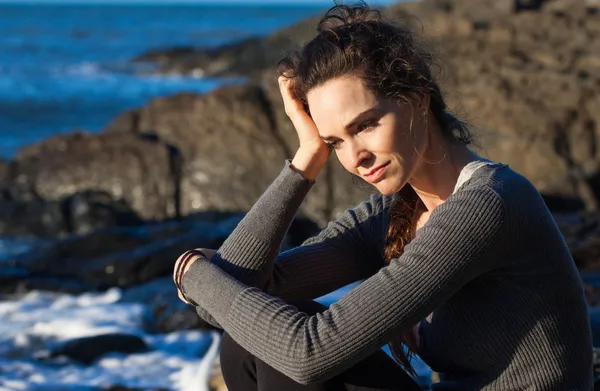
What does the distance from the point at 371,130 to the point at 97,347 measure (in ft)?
12.9

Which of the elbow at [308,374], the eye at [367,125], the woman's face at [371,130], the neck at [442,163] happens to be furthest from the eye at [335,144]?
the elbow at [308,374]

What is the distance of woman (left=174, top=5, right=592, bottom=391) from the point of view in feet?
7.88

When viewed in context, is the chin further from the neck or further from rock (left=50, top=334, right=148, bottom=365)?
rock (left=50, top=334, right=148, bottom=365)

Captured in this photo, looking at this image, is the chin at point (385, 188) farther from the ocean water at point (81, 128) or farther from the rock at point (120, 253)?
the rock at point (120, 253)

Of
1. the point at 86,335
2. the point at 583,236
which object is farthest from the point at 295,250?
the point at 583,236

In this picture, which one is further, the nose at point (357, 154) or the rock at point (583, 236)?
the rock at point (583, 236)

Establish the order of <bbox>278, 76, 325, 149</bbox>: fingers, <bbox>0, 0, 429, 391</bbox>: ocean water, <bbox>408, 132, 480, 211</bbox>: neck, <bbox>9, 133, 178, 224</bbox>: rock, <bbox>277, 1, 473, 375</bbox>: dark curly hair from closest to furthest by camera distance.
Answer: <bbox>277, 1, 473, 375</bbox>: dark curly hair < <bbox>408, 132, 480, 211</bbox>: neck < <bbox>278, 76, 325, 149</bbox>: fingers < <bbox>0, 0, 429, 391</bbox>: ocean water < <bbox>9, 133, 178, 224</bbox>: rock

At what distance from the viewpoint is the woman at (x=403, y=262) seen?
2.40 m

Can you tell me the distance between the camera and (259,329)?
253cm

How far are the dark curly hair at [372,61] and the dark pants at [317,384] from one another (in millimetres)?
149

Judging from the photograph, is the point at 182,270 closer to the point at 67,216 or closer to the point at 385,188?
the point at 385,188

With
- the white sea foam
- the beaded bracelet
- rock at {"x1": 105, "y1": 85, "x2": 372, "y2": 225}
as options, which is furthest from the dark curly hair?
rock at {"x1": 105, "y1": 85, "x2": 372, "y2": 225}

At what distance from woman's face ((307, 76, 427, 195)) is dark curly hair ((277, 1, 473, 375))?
1.1 inches

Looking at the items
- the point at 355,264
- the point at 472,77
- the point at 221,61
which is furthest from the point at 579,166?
the point at 221,61
